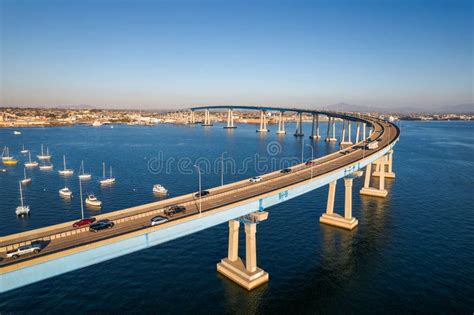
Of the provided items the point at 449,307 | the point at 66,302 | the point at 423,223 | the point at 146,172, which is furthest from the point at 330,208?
the point at 146,172

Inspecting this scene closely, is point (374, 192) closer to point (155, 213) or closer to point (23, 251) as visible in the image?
point (155, 213)

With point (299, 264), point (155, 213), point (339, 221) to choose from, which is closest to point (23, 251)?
point (155, 213)

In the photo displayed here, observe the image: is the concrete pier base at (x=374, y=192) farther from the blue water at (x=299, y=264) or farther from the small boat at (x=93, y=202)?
the small boat at (x=93, y=202)

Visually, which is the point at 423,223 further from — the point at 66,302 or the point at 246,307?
the point at 66,302

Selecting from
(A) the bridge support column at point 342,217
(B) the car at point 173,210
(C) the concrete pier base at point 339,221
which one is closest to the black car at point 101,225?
(B) the car at point 173,210

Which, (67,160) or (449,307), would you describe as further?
(67,160)

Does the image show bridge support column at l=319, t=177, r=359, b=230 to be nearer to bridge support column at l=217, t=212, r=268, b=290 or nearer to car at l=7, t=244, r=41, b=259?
bridge support column at l=217, t=212, r=268, b=290
